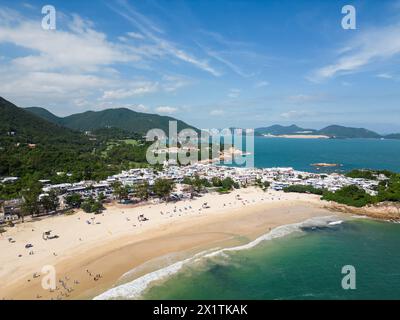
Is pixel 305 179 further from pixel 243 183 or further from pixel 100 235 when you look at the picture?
pixel 100 235

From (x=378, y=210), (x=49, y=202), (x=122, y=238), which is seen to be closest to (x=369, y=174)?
(x=378, y=210)

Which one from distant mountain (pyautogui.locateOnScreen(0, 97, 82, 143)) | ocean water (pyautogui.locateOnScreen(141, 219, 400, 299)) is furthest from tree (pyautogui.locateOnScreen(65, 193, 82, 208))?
distant mountain (pyautogui.locateOnScreen(0, 97, 82, 143))

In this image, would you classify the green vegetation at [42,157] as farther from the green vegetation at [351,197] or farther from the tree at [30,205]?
the green vegetation at [351,197]

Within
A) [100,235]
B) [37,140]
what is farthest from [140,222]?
[37,140]

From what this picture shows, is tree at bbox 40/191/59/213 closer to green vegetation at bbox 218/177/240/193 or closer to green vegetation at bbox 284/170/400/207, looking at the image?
green vegetation at bbox 218/177/240/193

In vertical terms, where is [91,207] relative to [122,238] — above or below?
above

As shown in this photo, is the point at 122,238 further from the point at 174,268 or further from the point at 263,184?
the point at 263,184

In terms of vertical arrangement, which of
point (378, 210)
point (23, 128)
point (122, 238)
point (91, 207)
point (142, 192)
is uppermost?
point (23, 128)

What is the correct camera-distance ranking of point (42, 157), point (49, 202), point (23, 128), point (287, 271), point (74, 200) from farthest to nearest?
point (23, 128) < point (42, 157) < point (74, 200) < point (49, 202) < point (287, 271)
